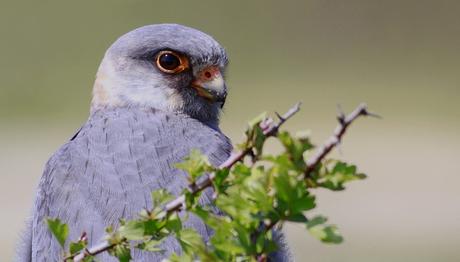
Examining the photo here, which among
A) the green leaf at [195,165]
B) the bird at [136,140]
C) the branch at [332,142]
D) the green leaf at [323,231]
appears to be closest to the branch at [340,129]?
the branch at [332,142]

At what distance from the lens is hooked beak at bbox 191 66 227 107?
5074mm

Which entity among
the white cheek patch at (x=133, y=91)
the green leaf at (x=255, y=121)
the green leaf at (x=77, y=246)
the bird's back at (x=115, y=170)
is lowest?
the green leaf at (x=77, y=246)

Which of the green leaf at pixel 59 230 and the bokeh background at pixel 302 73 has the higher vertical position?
the bokeh background at pixel 302 73

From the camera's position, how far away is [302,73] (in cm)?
1544

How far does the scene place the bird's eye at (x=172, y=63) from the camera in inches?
201

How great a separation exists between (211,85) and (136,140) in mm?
774

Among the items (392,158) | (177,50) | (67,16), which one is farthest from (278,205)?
(67,16)

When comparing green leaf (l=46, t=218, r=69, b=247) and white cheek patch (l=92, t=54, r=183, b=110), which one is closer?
green leaf (l=46, t=218, r=69, b=247)

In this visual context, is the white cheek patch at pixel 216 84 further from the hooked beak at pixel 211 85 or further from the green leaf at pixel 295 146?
the green leaf at pixel 295 146

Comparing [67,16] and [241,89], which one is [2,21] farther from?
[241,89]

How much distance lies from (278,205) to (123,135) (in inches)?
78.5

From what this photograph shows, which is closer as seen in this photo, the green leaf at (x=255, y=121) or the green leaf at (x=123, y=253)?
the green leaf at (x=255, y=121)

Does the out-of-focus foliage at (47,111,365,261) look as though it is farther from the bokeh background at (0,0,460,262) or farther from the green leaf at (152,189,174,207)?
the bokeh background at (0,0,460,262)

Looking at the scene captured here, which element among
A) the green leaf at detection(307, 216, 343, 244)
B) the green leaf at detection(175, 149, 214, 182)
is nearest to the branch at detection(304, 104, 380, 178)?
the green leaf at detection(307, 216, 343, 244)
